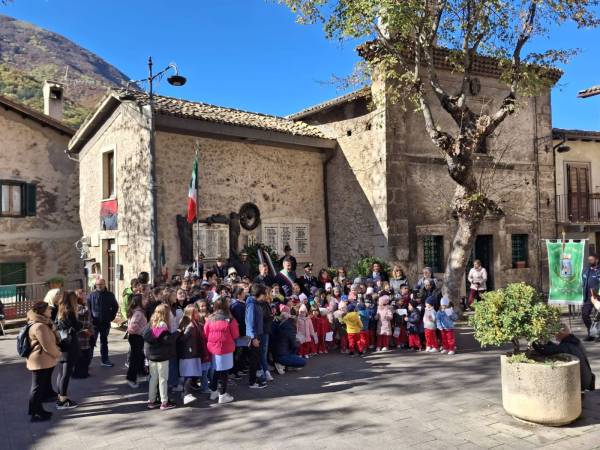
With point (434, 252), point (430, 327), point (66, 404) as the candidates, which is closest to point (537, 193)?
point (434, 252)

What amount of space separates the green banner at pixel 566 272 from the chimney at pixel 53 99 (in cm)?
2005

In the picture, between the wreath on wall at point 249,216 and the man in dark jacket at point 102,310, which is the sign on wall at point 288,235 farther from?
the man in dark jacket at point 102,310

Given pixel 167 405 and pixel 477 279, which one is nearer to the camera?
pixel 167 405

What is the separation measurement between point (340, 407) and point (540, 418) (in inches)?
92.1

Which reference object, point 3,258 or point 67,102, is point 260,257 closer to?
point 3,258

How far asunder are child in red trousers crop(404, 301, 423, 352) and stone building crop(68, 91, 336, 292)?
598 cm

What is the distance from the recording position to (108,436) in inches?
228

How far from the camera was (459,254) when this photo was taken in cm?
1209

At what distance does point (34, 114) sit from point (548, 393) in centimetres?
1913

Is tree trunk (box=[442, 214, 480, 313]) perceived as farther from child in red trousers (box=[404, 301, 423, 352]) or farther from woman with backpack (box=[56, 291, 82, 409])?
woman with backpack (box=[56, 291, 82, 409])

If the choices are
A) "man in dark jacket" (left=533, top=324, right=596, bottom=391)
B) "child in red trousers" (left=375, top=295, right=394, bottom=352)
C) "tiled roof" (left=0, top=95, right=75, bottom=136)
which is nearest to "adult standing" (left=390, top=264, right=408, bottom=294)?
"child in red trousers" (left=375, top=295, right=394, bottom=352)

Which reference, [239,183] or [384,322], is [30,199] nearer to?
[239,183]

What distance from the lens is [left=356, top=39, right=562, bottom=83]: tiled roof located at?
14.2 metres

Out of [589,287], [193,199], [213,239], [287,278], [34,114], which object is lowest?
[589,287]
